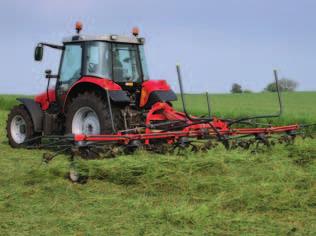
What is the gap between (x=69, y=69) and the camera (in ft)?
31.2

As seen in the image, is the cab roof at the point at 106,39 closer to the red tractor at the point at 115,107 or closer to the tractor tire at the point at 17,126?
the red tractor at the point at 115,107

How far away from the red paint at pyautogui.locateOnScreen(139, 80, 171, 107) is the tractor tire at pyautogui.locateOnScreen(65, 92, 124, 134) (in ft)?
2.33

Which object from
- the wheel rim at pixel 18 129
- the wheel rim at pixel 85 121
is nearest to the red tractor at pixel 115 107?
the wheel rim at pixel 85 121

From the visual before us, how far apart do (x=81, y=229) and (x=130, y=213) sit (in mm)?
623

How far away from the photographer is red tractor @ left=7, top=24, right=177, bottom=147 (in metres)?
8.47

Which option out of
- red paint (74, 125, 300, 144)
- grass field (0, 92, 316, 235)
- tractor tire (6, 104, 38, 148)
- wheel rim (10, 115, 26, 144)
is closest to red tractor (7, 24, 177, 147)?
tractor tire (6, 104, 38, 148)

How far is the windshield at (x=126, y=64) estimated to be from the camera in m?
9.15

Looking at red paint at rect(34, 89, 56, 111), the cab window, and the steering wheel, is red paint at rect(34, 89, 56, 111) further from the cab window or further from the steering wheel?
the steering wheel

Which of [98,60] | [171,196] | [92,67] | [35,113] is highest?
[98,60]

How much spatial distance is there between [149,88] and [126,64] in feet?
2.44

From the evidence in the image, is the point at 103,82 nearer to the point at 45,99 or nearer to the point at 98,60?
the point at 98,60

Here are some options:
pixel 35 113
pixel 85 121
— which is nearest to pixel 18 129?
pixel 35 113

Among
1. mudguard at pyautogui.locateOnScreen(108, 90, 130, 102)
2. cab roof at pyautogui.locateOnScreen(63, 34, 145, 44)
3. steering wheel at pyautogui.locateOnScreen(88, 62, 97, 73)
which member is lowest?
mudguard at pyautogui.locateOnScreen(108, 90, 130, 102)

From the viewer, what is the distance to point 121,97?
329 inches
